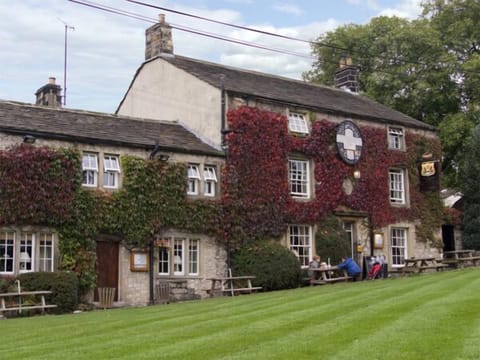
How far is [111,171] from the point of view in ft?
78.8

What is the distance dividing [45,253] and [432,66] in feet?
91.4

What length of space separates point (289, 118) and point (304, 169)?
223cm

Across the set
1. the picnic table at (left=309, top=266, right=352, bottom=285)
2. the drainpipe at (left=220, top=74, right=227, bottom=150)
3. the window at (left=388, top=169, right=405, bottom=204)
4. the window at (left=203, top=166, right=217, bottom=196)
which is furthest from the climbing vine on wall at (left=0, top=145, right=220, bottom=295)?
the window at (left=388, top=169, right=405, bottom=204)

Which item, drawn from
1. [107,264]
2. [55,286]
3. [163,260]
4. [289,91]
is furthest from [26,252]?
[289,91]

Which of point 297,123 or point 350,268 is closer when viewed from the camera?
point 350,268

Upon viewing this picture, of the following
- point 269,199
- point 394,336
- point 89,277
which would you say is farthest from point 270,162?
point 394,336

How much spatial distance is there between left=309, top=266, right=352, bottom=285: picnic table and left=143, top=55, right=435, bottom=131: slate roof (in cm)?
700

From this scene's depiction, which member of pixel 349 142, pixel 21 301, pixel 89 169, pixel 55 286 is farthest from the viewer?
pixel 349 142

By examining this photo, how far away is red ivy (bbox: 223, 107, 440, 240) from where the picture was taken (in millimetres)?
27109

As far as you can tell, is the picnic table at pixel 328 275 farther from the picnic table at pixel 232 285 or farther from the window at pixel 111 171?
the window at pixel 111 171

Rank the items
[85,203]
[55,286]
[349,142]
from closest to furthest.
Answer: [55,286], [85,203], [349,142]

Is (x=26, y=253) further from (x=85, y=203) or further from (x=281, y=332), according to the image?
(x=281, y=332)

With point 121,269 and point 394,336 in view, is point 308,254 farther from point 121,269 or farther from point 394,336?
point 394,336

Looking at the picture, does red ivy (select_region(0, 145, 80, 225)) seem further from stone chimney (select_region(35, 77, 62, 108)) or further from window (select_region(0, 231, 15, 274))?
stone chimney (select_region(35, 77, 62, 108))
